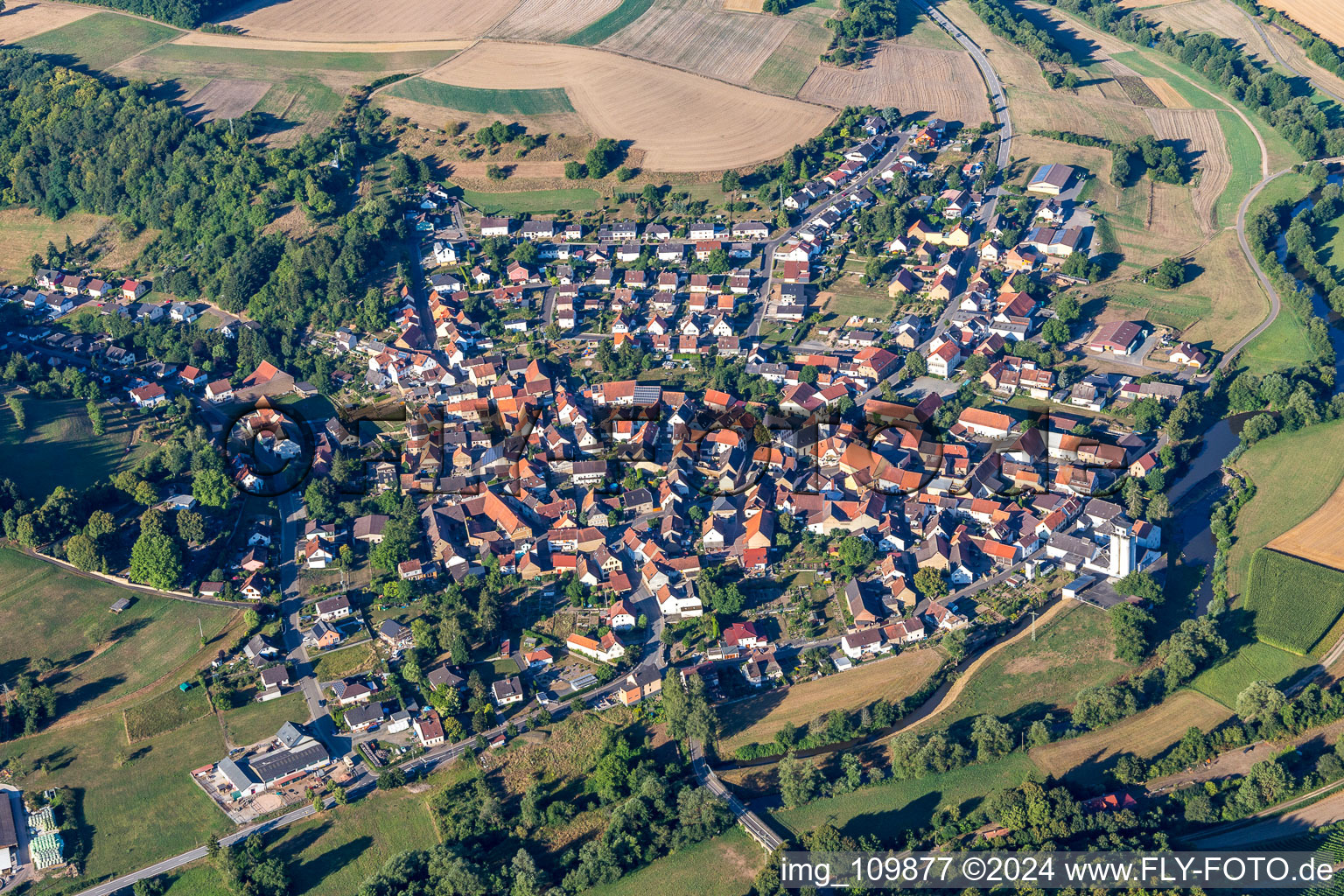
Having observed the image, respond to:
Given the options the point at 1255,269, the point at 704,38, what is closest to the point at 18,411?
the point at 704,38

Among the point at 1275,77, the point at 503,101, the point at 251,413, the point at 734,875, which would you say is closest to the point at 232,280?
the point at 251,413

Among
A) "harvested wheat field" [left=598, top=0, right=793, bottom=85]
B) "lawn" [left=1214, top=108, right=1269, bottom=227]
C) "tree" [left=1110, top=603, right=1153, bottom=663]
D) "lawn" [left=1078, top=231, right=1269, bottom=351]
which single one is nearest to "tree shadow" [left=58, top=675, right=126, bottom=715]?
"tree" [left=1110, top=603, right=1153, bottom=663]

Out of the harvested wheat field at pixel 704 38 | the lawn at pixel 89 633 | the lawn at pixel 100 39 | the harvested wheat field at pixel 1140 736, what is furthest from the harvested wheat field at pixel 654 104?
the harvested wheat field at pixel 1140 736

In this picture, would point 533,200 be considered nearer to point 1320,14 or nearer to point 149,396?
point 149,396

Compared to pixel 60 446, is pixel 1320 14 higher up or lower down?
higher up

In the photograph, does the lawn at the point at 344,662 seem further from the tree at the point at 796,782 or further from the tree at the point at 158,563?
the tree at the point at 796,782

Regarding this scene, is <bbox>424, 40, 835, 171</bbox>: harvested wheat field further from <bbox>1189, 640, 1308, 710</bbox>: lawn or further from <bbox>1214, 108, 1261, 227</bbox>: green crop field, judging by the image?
<bbox>1189, 640, 1308, 710</bbox>: lawn
